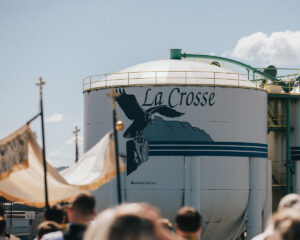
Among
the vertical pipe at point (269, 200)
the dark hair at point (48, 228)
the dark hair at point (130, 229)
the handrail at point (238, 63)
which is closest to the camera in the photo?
the dark hair at point (130, 229)

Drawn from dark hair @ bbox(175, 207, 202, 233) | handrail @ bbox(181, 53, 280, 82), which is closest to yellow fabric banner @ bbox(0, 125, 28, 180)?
dark hair @ bbox(175, 207, 202, 233)

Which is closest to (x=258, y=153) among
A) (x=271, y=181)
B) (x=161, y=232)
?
(x=271, y=181)

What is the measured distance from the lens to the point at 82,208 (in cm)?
859

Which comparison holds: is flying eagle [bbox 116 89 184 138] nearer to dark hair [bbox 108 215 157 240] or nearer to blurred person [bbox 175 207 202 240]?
blurred person [bbox 175 207 202 240]

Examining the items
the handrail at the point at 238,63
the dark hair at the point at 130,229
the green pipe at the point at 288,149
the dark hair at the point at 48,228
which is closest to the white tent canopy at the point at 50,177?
the dark hair at the point at 48,228

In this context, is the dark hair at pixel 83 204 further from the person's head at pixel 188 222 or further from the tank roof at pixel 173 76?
the tank roof at pixel 173 76

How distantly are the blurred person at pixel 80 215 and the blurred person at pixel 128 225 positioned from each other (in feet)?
15.3

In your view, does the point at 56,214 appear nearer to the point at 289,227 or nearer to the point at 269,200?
the point at 289,227

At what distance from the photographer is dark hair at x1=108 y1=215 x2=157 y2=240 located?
12.4 feet

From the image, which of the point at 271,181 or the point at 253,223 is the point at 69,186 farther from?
the point at 271,181

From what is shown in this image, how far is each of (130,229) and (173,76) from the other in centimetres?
3205

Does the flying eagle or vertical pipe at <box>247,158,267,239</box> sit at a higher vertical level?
the flying eagle

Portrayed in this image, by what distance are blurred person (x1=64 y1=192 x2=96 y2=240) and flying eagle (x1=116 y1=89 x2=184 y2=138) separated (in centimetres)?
2631

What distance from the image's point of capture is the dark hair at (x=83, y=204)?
8.57 metres
